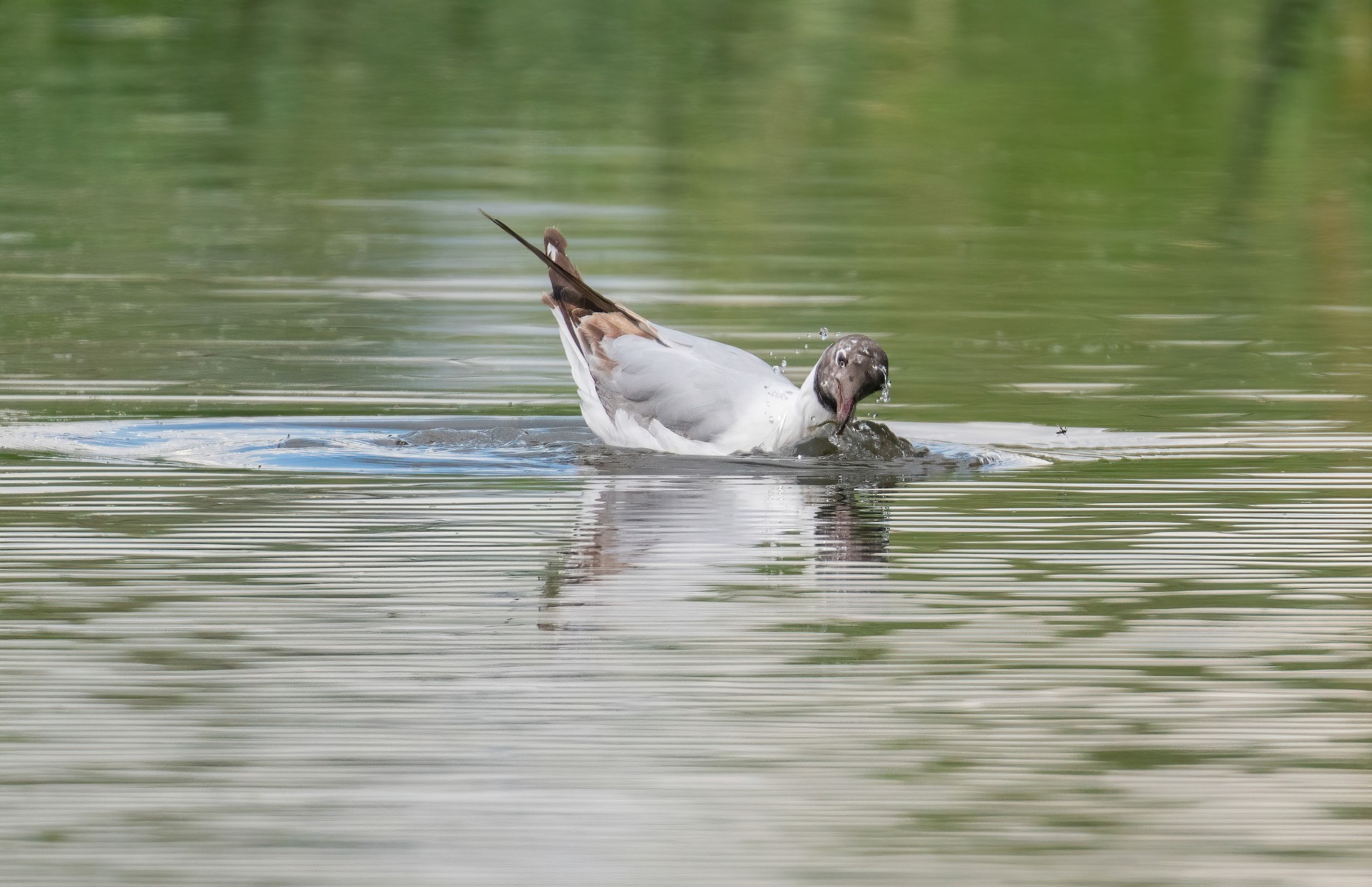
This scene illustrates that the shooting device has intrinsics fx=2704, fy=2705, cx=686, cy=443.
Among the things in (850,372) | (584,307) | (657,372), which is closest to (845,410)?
(850,372)

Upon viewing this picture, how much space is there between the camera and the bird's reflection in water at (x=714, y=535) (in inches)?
308

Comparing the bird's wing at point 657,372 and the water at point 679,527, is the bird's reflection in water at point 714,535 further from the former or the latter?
the bird's wing at point 657,372

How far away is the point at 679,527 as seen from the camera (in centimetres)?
875

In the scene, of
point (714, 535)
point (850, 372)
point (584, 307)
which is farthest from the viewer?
point (584, 307)

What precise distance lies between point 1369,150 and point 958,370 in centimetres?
1101

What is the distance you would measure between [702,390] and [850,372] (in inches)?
27.6

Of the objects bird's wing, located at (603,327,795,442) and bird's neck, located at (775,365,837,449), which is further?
bird's wing, located at (603,327,795,442)

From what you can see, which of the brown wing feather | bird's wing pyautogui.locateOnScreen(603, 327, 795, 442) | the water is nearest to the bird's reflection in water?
the water

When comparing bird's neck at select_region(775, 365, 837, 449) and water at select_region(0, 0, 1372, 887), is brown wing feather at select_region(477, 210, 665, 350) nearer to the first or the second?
water at select_region(0, 0, 1372, 887)

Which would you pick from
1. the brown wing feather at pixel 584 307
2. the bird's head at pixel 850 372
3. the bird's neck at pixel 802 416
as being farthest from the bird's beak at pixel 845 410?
the brown wing feather at pixel 584 307

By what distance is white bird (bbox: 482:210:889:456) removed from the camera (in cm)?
1016

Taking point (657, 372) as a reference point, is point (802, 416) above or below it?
below

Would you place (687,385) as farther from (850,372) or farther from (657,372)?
(850,372)

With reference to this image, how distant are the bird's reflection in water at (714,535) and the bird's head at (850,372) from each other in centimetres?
31
